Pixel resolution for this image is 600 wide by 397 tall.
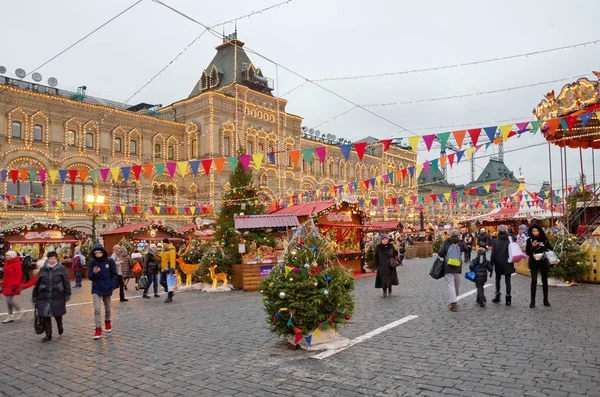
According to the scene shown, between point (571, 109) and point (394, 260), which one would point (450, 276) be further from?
point (571, 109)

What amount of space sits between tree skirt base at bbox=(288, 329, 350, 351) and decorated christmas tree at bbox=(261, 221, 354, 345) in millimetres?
59

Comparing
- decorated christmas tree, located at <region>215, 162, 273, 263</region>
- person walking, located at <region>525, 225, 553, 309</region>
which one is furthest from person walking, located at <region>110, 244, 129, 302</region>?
person walking, located at <region>525, 225, 553, 309</region>

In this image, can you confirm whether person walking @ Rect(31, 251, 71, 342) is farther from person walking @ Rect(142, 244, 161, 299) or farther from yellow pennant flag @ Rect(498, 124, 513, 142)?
yellow pennant flag @ Rect(498, 124, 513, 142)

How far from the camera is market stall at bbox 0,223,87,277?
69.7ft

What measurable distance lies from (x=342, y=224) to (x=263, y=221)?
388 centimetres

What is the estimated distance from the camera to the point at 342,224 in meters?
19.3

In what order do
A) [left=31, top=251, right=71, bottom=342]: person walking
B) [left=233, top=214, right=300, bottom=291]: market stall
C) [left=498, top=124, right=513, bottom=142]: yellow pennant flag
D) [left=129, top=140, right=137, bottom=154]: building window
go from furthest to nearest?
[left=129, top=140, right=137, bottom=154]: building window < [left=233, top=214, right=300, bottom=291]: market stall < [left=498, top=124, right=513, bottom=142]: yellow pennant flag < [left=31, top=251, right=71, bottom=342]: person walking

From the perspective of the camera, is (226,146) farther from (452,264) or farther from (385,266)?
(452,264)

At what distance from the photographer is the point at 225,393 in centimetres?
486

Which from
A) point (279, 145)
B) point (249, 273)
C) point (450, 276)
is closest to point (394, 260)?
point (450, 276)

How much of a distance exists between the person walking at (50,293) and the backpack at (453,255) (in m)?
6.95

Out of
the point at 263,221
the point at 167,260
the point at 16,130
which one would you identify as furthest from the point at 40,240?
the point at 16,130

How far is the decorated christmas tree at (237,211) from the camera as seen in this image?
16.5 m

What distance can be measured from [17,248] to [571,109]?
2420cm
